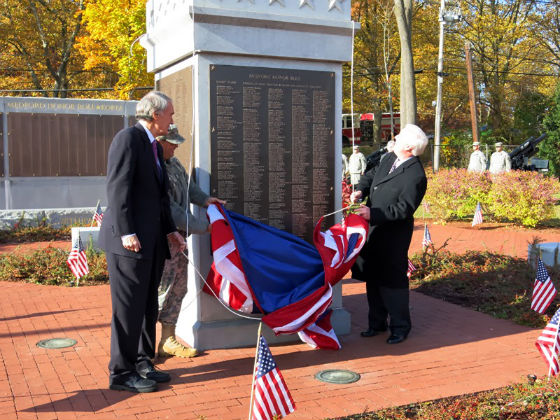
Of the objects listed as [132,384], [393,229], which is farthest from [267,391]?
[393,229]

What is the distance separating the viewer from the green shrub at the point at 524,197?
13703 mm

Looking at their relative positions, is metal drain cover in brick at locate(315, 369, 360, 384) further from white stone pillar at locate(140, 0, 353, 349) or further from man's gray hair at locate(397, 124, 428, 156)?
man's gray hair at locate(397, 124, 428, 156)

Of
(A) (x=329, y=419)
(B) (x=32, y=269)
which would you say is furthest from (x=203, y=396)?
(B) (x=32, y=269)

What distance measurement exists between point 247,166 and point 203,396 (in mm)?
2037

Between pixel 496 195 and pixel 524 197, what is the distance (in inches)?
29.5

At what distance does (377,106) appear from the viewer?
4050 centimetres

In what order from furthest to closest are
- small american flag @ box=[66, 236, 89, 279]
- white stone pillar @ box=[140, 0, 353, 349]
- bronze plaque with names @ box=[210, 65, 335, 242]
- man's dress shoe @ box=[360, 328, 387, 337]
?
small american flag @ box=[66, 236, 89, 279] → man's dress shoe @ box=[360, 328, 387, 337] → bronze plaque with names @ box=[210, 65, 335, 242] → white stone pillar @ box=[140, 0, 353, 349]

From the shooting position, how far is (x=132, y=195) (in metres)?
4.23

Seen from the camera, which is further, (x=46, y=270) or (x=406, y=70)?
(x=406, y=70)

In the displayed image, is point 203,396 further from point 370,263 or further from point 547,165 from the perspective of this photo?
point 547,165

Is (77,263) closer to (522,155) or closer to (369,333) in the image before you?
(369,333)

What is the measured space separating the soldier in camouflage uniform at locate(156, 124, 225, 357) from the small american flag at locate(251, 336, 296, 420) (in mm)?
1634

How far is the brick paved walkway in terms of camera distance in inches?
159

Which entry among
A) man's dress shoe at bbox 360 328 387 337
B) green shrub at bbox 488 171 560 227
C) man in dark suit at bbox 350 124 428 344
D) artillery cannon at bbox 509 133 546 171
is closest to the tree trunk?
green shrub at bbox 488 171 560 227
